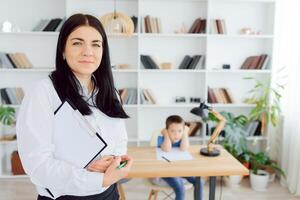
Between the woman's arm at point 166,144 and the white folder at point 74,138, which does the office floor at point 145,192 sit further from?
the white folder at point 74,138

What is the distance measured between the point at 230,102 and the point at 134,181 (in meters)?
1.58

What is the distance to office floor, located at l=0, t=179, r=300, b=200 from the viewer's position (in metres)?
3.16

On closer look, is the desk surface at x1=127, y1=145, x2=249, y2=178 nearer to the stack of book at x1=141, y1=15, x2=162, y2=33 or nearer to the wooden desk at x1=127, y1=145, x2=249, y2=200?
the wooden desk at x1=127, y1=145, x2=249, y2=200

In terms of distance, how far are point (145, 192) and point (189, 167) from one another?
4.83 feet

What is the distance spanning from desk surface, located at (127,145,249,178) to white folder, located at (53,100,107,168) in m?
0.92

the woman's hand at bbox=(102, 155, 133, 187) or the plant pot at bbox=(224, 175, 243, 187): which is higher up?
the woman's hand at bbox=(102, 155, 133, 187)

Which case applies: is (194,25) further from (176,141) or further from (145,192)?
(145,192)

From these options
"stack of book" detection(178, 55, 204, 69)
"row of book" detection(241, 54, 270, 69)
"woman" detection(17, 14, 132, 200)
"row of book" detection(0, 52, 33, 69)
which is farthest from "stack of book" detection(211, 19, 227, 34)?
"woman" detection(17, 14, 132, 200)

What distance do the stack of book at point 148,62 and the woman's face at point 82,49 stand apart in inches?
106

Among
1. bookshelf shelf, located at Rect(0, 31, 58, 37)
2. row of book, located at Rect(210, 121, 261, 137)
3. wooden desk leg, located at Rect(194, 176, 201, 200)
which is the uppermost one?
bookshelf shelf, located at Rect(0, 31, 58, 37)

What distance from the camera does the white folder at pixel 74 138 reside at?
995mm

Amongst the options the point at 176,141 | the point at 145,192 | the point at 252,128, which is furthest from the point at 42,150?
the point at 252,128

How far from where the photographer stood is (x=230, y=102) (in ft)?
12.8

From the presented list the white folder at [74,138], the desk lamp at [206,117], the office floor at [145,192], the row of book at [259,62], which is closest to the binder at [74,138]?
the white folder at [74,138]
